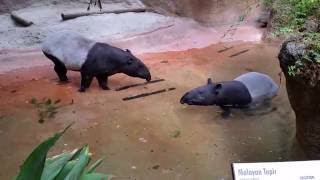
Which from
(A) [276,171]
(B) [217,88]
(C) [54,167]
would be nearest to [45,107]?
(B) [217,88]

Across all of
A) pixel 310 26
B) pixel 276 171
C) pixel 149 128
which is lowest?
pixel 149 128

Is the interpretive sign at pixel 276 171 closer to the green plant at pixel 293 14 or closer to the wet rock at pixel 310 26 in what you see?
the green plant at pixel 293 14

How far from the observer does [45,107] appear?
582 centimetres

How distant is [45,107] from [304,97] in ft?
10.2

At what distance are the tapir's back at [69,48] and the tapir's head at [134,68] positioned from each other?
0.50 metres

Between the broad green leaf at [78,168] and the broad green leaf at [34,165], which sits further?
the broad green leaf at [78,168]

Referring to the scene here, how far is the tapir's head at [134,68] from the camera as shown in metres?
6.70

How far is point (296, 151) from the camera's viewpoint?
13.8 feet

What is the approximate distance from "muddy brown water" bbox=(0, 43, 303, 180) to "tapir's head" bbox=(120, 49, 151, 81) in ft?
0.63

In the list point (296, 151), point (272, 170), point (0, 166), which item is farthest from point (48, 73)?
point (272, 170)

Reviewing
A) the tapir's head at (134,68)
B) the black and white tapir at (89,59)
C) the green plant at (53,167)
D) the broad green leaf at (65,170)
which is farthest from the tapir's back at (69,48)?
the broad green leaf at (65,170)

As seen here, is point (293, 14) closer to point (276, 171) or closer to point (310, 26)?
point (310, 26)

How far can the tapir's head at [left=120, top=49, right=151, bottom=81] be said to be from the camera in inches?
264

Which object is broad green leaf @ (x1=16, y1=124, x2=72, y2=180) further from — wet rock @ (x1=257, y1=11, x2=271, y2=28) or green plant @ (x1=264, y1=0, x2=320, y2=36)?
wet rock @ (x1=257, y1=11, x2=271, y2=28)
